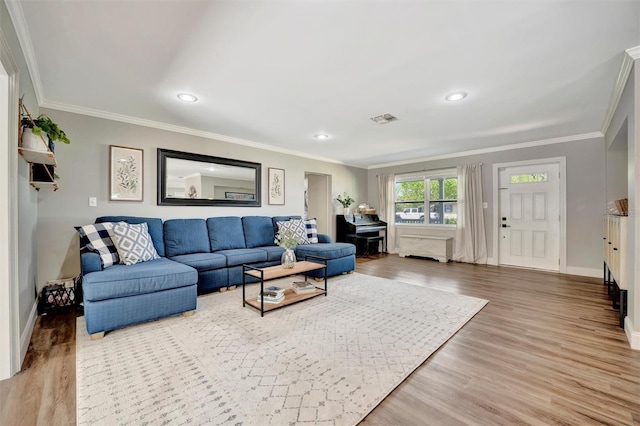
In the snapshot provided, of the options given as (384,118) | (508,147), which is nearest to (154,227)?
(384,118)

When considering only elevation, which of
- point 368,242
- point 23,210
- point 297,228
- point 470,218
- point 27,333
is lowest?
point 27,333

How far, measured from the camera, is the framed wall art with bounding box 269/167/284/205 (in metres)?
5.23

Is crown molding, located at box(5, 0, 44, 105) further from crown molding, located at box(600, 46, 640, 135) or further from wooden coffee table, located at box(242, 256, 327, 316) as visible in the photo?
crown molding, located at box(600, 46, 640, 135)


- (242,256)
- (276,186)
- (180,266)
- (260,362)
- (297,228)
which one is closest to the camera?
(260,362)

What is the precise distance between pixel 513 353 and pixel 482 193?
4.18 m

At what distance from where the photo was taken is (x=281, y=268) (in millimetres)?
3207

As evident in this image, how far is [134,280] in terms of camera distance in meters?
2.42

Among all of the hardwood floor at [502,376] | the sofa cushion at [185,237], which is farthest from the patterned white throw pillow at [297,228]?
the hardwood floor at [502,376]

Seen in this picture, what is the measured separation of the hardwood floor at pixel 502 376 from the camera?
1.44m

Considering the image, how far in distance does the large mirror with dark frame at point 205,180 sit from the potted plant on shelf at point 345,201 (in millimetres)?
2303

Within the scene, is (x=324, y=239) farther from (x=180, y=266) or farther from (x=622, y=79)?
(x=622, y=79)

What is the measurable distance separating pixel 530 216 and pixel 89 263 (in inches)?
Answer: 254

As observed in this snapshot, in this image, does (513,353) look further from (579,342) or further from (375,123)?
(375,123)

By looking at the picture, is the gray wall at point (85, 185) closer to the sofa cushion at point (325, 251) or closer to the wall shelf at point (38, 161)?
the wall shelf at point (38, 161)
